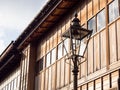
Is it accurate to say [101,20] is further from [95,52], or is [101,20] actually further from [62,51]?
[62,51]

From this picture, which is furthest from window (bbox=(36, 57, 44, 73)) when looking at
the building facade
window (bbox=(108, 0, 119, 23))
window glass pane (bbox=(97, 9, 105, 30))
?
window (bbox=(108, 0, 119, 23))

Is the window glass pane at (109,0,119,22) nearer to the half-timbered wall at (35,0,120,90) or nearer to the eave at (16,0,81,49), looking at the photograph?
the half-timbered wall at (35,0,120,90)

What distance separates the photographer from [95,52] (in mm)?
16219

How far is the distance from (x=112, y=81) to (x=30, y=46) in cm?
1113

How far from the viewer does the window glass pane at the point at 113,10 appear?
14762 millimetres

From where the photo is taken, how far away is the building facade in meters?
14.9

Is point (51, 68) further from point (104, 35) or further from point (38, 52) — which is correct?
point (104, 35)

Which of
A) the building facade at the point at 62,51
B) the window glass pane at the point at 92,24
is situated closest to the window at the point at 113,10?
the building facade at the point at 62,51

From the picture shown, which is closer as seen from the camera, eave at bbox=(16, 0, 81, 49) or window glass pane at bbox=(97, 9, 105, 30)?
window glass pane at bbox=(97, 9, 105, 30)

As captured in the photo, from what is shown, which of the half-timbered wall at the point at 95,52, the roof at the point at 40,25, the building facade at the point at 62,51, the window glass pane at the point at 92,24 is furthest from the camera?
the roof at the point at 40,25

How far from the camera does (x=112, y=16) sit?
15.1 m

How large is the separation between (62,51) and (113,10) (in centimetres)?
568

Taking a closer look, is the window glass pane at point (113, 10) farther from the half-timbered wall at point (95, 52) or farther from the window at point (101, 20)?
the window at point (101, 20)

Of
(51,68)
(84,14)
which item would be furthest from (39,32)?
(84,14)
